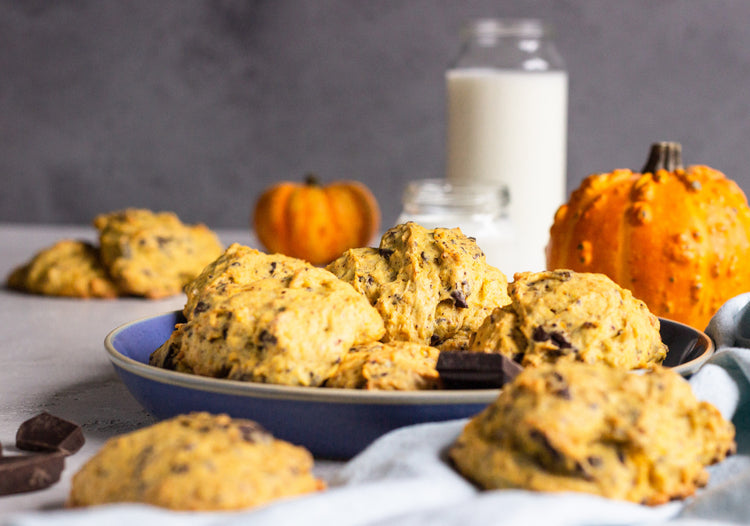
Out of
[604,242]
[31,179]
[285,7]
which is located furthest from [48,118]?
[604,242]

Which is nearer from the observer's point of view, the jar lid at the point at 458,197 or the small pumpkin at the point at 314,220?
the jar lid at the point at 458,197

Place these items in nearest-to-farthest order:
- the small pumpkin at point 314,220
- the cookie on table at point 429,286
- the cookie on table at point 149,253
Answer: the cookie on table at point 429,286 < the cookie on table at point 149,253 < the small pumpkin at point 314,220

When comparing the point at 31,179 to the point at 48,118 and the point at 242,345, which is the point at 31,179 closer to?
the point at 48,118

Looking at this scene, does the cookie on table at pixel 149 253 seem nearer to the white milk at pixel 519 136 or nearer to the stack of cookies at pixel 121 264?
the stack of cookies at pixel 121 264

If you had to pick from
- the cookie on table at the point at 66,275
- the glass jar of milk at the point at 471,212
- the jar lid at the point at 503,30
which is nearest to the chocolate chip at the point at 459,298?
the glass jar of milk at the point at 471,212

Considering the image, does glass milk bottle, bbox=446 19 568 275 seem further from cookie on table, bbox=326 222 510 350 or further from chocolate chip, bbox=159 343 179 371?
chocolate chip, bbox=159 343 179 371

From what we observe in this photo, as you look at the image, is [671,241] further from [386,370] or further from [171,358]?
[171,358]

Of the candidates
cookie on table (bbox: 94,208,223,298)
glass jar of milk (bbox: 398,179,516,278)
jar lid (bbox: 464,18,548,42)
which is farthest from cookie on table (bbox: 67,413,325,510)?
jar lid (bbox: 464,18,548,42)
